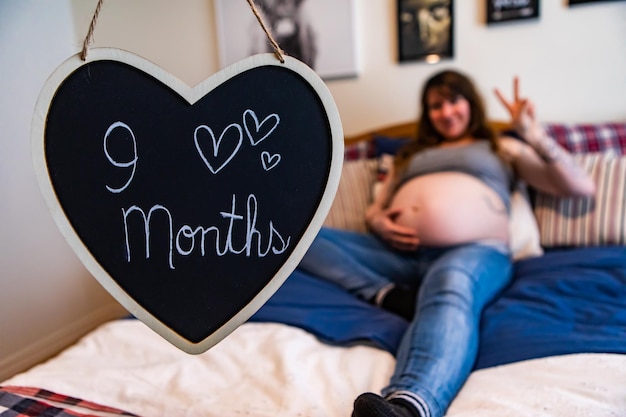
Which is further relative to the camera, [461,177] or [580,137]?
[580,137]

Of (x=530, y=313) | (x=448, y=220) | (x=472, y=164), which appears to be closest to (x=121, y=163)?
(x=530, y=313)

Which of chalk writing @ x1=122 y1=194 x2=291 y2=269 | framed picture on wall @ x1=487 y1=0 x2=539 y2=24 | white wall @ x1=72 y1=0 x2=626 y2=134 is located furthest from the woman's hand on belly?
chalk writing @ x1=122 y1=194 x2=291 y2=269

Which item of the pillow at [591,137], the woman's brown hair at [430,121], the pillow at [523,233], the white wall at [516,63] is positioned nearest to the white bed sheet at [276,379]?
the pillow at [523,233]

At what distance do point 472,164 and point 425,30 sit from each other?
68 centimetres

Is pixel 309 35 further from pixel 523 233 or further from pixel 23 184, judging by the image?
pixel 23 184

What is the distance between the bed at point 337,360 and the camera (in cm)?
78

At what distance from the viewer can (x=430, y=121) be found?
1692 millimetres

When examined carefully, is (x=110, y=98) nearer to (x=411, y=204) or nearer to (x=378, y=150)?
(x=411, y=204)

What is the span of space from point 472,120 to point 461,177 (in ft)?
0.94

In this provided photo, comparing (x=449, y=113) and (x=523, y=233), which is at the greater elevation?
(x=449, y=113)

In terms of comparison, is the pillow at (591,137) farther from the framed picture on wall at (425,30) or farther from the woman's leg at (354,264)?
the woman's leg at (354,264)

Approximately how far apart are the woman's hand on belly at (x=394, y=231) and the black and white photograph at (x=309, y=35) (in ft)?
2.14

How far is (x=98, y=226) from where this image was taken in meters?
0.49

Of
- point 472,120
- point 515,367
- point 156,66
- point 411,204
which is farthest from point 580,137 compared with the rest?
point 156,66
